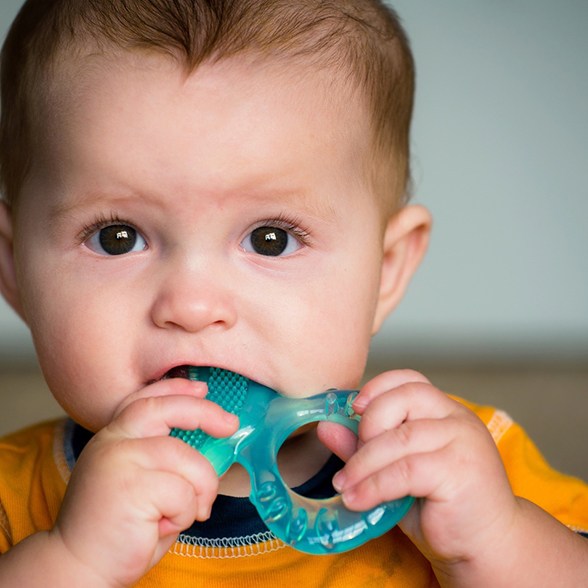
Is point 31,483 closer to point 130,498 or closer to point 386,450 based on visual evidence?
point 130,498

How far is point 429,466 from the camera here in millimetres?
798

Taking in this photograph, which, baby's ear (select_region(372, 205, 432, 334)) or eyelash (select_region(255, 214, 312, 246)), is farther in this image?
baby's ear (select_region(372, 205, 432, 334))

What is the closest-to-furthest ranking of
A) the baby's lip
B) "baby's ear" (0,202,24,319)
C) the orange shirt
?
the baby's lip < the orange shirt < "baby's ear" (0,202,24,319)

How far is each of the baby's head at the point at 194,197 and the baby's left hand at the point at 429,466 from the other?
0.12 meters

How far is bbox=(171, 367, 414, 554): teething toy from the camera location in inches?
31.4

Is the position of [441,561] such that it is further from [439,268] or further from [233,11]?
[439,268]

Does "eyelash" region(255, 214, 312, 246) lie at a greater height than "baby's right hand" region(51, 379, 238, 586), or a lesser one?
greater

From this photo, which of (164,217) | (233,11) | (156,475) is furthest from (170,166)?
(156,475)

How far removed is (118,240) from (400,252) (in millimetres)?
380

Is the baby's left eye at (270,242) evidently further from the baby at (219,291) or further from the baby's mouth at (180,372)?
the baby's mouth at (180,372)

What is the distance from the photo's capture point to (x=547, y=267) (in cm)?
244

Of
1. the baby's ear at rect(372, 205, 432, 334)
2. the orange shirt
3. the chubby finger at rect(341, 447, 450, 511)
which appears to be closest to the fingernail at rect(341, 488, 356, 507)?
the chubby finger at rect(341, 447, 450, 511)

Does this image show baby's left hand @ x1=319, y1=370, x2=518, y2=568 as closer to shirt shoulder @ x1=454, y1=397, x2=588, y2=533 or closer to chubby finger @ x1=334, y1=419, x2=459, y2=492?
chubby finger @ x1=334, y1=419, x2=459, y2=492

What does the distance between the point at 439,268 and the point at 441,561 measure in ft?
5.35
